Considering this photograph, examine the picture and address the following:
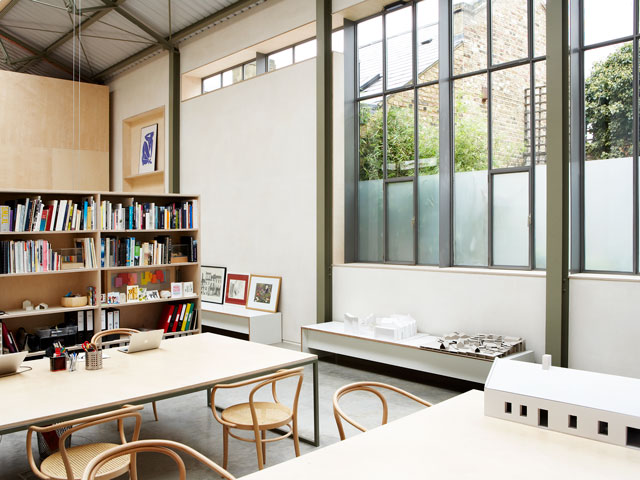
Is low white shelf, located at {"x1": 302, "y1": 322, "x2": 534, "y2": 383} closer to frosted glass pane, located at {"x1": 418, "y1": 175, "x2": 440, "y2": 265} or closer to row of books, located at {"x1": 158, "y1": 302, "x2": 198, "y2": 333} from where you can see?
frosted glass pane, located at {"x1": 418, "y1": 175, "x2": 440, "y2": 265}

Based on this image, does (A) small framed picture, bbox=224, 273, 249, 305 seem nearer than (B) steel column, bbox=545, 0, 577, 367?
No

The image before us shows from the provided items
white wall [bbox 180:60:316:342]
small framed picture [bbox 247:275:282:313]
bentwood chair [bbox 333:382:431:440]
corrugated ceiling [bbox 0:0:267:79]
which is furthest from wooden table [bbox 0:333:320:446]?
corrugated ceiling [bbox 0:0:267:79]

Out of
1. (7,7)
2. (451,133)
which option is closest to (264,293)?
(451,133)

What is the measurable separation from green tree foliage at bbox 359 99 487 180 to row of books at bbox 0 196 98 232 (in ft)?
12.1

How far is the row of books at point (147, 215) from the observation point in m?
5.84

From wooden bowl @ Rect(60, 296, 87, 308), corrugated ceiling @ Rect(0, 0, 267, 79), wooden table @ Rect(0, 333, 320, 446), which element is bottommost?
wooden table @ Rect(0, 333, 320, 446)

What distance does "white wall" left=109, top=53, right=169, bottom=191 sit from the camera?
10.8 m

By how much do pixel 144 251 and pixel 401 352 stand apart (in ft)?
10.2

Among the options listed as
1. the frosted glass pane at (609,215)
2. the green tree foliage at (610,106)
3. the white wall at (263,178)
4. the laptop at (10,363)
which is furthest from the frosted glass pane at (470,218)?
the laptop at (10,363)

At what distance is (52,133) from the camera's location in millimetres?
11617

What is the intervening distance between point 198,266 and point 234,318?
66.4 inches

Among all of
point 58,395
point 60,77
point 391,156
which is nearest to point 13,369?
point 58,395

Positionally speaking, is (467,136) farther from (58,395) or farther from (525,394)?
(58,395)

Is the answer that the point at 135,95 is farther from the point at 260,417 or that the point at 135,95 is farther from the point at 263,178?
the point at 260,417
